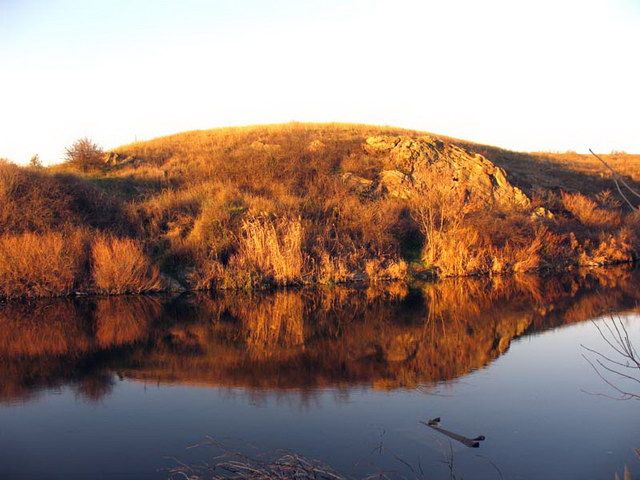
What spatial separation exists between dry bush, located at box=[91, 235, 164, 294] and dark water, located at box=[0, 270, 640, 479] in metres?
1.59

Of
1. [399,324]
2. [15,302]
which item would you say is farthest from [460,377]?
[15,302]

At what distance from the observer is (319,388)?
10.1 m


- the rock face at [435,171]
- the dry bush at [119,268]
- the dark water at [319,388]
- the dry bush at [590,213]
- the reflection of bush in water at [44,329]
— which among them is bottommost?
the reflection of bush in water at [44,329]

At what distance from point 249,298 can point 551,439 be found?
40.4ft

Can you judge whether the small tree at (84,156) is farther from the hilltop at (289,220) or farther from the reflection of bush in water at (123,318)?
the reflection of bush in water at (123,318)

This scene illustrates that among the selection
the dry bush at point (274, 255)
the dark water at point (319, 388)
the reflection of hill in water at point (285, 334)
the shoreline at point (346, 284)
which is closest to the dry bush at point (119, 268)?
the shoreline at point (346, 284)

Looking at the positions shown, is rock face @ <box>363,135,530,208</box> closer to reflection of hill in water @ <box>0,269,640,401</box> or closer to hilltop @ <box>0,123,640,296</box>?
hilltop @ <box>0,123,640,296</box>

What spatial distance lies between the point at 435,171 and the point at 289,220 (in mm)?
10504

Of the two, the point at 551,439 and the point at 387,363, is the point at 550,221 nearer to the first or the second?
the point at 387,363

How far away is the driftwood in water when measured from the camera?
25.2ft

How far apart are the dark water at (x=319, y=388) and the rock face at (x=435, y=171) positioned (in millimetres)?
12114

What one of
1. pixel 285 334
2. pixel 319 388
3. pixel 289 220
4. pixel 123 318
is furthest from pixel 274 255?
pixel 319 388

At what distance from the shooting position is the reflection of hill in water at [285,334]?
11.0m

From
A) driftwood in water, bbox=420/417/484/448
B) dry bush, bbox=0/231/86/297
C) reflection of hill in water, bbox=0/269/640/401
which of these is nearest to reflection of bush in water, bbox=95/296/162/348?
reflection of hill in water, bbox=0/269/640/401
